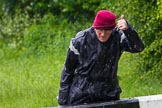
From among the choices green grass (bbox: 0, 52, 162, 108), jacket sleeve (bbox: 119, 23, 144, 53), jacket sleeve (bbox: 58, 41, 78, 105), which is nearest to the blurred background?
green grass (bbox: 0, 52, 162, 108)

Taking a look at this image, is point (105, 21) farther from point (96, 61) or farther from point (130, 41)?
point (96, 61)

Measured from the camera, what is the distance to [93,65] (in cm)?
600

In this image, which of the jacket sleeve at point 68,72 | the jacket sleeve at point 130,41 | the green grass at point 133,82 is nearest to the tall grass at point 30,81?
the green grass at point 133,82

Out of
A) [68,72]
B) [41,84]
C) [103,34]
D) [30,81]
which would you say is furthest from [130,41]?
[30,81]

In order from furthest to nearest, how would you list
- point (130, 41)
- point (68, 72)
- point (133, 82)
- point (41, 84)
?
point (41, 84)
point (133, 82)
point (68, 72)
point (130, 41)

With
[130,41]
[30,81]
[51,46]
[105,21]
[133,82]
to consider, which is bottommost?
[51,46]

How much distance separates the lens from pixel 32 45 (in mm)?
15742

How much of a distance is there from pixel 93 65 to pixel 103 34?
342mm

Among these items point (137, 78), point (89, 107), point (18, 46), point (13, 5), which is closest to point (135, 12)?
point (137, 78)

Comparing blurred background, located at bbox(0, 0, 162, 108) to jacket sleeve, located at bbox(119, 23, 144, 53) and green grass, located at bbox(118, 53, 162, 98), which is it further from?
jacket sleeve, located at bbox(119, 23, 144, 53)

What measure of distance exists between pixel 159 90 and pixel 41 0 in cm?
850

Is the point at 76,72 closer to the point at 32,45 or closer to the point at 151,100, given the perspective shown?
the point at 151,100

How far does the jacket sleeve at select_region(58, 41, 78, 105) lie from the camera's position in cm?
601

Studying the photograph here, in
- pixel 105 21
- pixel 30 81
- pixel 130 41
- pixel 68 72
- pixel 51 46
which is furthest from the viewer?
pixel 51 46
